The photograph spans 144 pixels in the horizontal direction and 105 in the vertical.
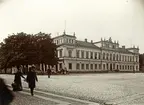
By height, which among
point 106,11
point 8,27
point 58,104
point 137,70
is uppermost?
point 106,11

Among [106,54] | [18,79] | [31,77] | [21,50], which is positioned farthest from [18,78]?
[106,54]

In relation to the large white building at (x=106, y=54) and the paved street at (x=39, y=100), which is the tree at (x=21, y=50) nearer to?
the large white building at (x=106, y=54)

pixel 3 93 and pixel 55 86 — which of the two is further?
pixel 55 86

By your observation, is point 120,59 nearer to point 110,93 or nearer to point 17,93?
point 110,93

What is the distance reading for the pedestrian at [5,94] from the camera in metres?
2.80

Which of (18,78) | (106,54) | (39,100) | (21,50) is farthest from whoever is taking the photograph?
(106,54)

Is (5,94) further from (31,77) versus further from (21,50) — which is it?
(21,50)

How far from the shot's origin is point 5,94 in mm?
2914

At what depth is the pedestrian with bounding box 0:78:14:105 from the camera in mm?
2800

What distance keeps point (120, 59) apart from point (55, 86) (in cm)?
166

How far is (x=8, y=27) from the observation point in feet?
8.84

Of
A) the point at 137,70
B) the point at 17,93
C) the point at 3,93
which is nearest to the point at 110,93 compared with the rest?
the point at 137,70

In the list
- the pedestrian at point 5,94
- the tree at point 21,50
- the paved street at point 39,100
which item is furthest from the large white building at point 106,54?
the pedestrian at point 5,94

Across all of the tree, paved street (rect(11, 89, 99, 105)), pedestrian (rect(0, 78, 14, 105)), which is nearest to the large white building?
the tree
